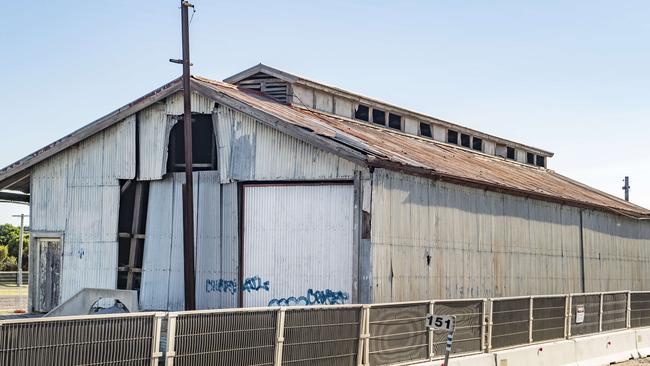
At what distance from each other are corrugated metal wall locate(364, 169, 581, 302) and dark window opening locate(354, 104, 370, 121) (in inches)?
250

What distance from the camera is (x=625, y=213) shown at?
3500cm

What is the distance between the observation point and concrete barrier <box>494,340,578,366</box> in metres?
19.3

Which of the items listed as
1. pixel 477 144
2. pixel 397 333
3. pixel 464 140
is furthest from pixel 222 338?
pixel 477 144

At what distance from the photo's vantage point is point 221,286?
2133cm

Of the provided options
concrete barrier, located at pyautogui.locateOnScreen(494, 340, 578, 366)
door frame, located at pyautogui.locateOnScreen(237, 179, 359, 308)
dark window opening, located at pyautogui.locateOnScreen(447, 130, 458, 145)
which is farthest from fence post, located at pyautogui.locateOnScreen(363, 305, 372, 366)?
dark window opening, located at pyautogui.locateOnScreen(447, 130, 458, 145)

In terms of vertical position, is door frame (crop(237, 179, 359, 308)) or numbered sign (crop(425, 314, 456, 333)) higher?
door frame (crop(237, 179, 359, 308))

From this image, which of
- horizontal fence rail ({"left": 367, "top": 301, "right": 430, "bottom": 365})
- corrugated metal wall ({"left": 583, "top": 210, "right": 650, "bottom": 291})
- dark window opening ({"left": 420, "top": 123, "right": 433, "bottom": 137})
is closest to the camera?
horizontal fence rail ({"left": 367, "top": 301, "right": 430, "bottom": 365})

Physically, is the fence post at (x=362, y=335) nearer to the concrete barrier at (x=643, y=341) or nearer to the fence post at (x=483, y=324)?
the fence post at (x=483, y=324)

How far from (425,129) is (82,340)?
2415 cm

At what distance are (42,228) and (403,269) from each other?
1104cm

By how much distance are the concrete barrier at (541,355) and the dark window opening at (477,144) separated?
1636 centimetres

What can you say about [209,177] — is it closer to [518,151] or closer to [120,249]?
[120,249]

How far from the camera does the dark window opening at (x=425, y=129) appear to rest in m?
33.1

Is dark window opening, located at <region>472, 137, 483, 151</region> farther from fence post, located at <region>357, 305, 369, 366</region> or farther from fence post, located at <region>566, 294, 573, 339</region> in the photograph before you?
fence post, located at <region>357, 305, 369, 366</region>
